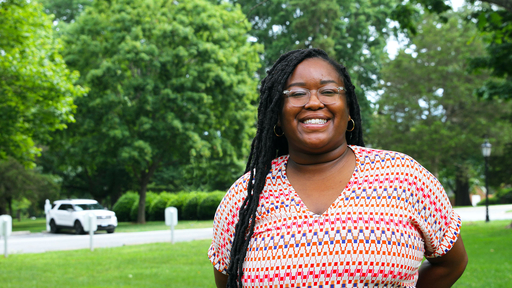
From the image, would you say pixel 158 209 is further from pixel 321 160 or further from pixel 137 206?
pixel 321 160

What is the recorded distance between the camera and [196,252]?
12.1m

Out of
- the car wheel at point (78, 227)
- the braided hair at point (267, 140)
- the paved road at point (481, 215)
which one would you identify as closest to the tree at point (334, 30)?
the paved road at point (481, 215)

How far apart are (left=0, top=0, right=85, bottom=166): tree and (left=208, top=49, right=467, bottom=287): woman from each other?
505 inches

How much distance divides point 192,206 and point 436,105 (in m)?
18.8

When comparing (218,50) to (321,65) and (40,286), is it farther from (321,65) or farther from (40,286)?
(321,65)

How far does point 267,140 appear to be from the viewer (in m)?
2.29

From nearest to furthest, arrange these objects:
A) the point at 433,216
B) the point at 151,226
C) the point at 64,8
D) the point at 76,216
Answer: the point at 433,216 → the point at 76,216 → the point at 151,226 → the point at 64,8

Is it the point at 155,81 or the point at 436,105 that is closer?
the point at 155,81

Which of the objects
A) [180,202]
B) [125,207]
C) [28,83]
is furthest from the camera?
[125,207]

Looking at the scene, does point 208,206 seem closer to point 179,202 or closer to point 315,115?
point 179,202

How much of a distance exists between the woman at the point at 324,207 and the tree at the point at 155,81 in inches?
821

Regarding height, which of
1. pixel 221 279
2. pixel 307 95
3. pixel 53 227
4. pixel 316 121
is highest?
pixel 307 95

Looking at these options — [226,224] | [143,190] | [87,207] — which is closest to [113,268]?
[226,224]

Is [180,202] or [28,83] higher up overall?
[28,83]
